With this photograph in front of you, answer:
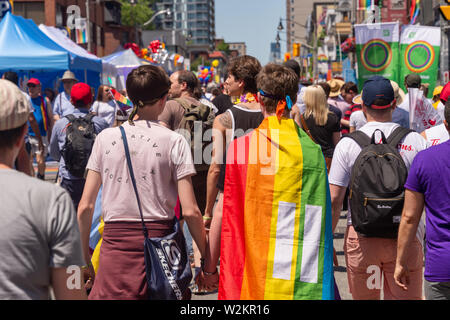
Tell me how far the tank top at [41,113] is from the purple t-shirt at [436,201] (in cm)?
1096

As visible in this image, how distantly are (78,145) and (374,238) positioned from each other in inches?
147

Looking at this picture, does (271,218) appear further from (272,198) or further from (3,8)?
(3,8)

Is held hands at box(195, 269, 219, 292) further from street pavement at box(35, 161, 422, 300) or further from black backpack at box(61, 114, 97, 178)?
black backpack at box(61, 114, 97, 178)

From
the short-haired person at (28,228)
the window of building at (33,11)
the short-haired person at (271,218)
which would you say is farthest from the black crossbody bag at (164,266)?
the window of building at (33,11)

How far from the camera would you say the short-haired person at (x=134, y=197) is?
11.9ft

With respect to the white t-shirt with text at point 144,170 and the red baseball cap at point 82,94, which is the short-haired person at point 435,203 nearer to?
the white t-shirt with text at point 144,170

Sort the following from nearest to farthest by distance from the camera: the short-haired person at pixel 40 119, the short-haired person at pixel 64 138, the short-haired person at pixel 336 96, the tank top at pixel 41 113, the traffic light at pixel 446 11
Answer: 1. the short-haired person at pixel 64 138
2. the traffic light at pixel 446 11
3. the short-haired person at pixel 336 96
4. the short-haired person at pixel 40 119
5. the tank top at pixel 41 113

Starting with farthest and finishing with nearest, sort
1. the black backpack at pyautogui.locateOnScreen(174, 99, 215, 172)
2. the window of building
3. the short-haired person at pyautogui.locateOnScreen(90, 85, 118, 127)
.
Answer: the window of building → the short-haired person at pyautogui.locateOnScreen(90, 85, 118, 127) → the black backpack at pyautogui.locateOnScreen(174, 99, 215, 172)

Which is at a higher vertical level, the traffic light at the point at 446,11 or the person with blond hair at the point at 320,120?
the traffic light at the point at 446,11

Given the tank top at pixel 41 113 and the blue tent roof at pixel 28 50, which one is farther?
the blue tent roof at pixel 28 50

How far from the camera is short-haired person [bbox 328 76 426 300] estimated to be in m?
4.22

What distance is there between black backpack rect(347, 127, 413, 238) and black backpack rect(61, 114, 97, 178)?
3.57 metres

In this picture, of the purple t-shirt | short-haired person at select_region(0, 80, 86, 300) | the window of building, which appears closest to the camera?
short-haired person at select_region(0, 80, 86, 300)

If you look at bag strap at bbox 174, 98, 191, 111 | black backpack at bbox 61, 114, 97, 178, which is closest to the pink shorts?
bag strap at bbox 174, 98, 191, 111
